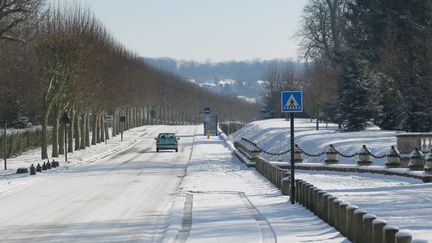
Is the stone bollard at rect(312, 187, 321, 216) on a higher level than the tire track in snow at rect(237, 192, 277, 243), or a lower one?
higher

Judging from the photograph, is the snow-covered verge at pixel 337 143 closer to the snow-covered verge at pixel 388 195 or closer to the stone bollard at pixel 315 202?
the snow-covered verge at pixel 388 195

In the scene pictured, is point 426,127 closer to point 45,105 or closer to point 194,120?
point 45,105

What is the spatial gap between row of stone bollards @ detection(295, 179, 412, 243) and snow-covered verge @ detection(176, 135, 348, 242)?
213 mm

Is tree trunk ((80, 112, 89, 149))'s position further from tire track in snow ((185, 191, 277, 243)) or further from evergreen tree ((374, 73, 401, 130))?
tire track in snow ((185, 191, 277, 243))

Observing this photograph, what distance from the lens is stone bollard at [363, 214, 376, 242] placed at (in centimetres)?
1135

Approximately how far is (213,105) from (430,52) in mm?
150562

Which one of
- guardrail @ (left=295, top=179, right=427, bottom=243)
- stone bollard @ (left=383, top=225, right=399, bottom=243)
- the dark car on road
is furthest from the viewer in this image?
the dark car on road

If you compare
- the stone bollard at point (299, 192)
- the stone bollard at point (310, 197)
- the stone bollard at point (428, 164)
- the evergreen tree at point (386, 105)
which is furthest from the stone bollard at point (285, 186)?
the evergreen tree at point (386, 105)

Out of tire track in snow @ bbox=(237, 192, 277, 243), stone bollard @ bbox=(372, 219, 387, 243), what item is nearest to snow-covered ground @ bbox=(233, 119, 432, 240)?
stone bollard @ bbox=(372, 219, 387, 243)

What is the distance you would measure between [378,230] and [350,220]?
2.20 meters

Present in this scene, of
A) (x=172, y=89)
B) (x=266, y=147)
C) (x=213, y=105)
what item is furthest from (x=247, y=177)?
(x=213, y=105)

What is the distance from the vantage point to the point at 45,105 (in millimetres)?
49531

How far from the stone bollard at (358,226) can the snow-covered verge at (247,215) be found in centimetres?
99

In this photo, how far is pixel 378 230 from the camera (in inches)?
425
